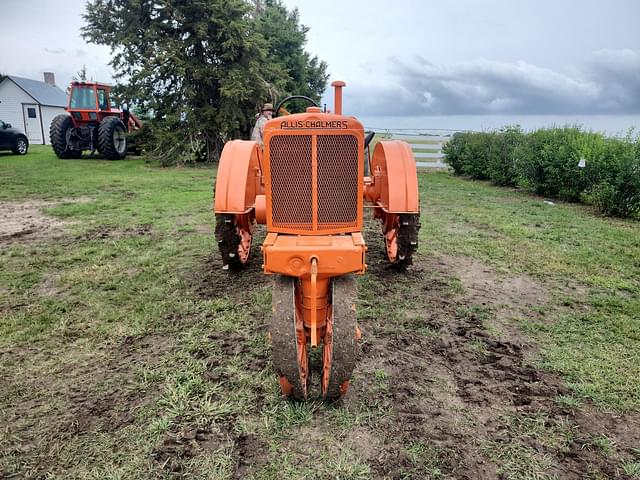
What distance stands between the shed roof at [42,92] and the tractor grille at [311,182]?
1284 inches

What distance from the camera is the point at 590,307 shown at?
14.5ft

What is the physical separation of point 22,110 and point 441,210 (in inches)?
1198

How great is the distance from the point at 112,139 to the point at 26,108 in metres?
Answer: 18.5

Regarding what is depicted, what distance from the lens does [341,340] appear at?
8.77 ft

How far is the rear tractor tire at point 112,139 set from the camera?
51.1 feet

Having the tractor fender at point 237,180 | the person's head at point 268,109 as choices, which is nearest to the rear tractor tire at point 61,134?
the person's head at point 268,109

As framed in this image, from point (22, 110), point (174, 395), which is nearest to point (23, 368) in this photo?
point (174, 395)

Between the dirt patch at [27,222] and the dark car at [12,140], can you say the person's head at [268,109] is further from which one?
the dark car at [12,140]

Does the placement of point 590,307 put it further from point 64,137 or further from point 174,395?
point 64,137

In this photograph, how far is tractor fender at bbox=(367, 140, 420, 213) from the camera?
4418 millimetres

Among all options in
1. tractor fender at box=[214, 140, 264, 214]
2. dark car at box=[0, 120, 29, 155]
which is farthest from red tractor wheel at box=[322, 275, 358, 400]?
dark car at box=[0, 120, 29, 155]

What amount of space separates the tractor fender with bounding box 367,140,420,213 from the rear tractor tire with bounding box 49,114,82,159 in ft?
48.5

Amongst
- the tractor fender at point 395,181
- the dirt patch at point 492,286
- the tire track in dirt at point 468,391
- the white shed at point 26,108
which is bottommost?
the tire track in dirt at point 468,391

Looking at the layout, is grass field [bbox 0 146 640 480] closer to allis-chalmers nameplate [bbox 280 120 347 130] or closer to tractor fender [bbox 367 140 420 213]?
tractor fender [bbox 367 140 420 213]
